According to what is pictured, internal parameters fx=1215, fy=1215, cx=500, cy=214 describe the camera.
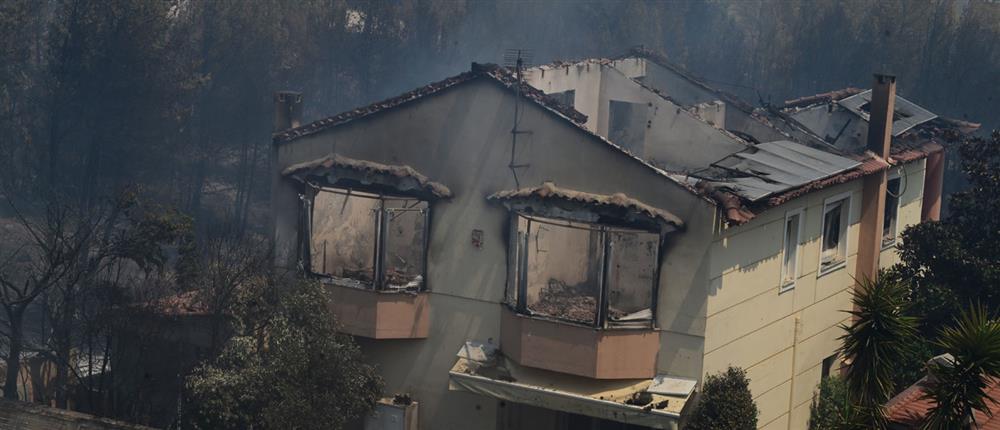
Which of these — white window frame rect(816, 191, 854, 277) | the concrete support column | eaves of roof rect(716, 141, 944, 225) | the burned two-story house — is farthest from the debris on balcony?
the concrete support column

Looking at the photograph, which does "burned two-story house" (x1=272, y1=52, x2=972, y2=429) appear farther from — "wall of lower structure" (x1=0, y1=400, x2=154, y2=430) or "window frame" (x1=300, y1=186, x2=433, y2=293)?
"wall of lower structure" (x1=0, y1=400, x2=154, y2=430)

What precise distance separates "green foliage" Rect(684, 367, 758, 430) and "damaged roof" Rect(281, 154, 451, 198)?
598 centimetres

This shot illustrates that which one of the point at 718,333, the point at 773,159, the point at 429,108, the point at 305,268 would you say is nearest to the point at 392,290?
the point at 305,268

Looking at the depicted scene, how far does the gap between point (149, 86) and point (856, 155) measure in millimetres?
27936

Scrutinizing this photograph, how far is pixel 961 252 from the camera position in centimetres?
2575

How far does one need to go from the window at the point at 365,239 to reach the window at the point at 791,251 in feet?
22.9

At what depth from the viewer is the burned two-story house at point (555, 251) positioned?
2109 cm

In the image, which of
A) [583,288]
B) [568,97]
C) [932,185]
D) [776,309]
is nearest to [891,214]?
[932,185]

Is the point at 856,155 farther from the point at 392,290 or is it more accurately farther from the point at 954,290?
the point at 392,290

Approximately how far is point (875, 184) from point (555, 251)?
8294mm

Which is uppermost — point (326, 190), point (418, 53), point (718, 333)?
point (418, 53)

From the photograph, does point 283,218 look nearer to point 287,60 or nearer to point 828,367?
point 828,367

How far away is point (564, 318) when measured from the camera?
21422 mm

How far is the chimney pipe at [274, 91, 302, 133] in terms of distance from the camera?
2472 cm
